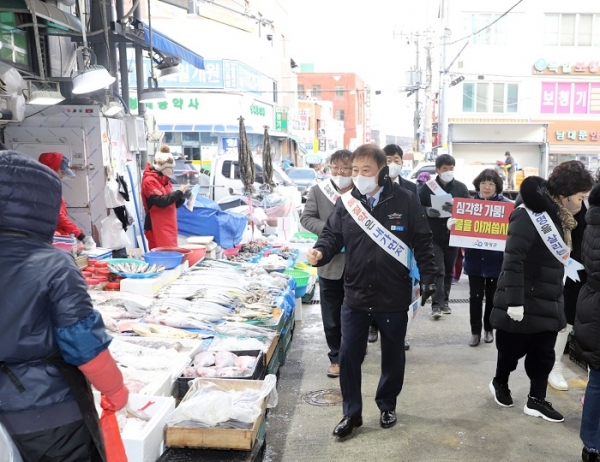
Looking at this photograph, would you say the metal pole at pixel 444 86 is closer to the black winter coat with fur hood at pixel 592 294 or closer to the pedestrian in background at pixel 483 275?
the pedestrian in background at pixel 483 275

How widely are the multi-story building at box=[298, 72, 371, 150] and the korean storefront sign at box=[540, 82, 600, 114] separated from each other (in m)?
54.4

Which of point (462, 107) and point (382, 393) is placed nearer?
point (382, 393)

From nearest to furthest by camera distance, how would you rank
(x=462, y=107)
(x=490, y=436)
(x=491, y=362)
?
(x=490, y=436) < (x=491, y=362) < (x=462, y=107)

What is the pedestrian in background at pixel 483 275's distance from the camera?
251 inches

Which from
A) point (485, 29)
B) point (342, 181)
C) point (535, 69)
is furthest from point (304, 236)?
point (535, 69)

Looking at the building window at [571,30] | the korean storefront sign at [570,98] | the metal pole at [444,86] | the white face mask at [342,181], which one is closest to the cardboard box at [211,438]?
the white face mask at [342,181]

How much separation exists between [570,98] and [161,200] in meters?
27.7

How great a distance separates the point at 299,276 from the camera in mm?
7898

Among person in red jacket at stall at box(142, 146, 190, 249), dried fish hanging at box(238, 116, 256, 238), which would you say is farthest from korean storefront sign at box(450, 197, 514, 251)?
dried fish hanging at box(238, 116, 256, 238)

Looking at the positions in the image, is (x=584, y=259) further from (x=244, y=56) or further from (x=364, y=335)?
(x=244, y=56)

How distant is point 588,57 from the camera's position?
28812 millimetres

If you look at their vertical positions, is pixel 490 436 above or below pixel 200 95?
below

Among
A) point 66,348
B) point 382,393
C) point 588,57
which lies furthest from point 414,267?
point 588,57

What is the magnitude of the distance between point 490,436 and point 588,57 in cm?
2966
